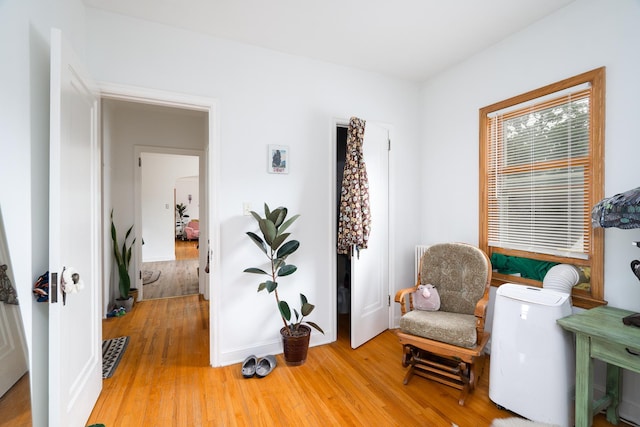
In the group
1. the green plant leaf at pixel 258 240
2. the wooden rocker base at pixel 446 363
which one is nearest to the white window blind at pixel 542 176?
the wooden rocker base at pixel 446 363

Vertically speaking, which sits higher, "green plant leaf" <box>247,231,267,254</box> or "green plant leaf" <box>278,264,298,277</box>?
"green plant leaf" <box>247,231,267,254</box>

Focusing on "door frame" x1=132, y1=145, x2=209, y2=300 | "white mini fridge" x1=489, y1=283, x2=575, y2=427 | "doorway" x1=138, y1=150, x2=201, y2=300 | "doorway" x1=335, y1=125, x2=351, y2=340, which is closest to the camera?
"white mini fridge" x1=489, y1=283, x2=575, y2=427

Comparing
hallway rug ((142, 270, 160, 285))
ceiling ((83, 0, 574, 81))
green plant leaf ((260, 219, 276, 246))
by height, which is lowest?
hallway rug ((142, 270, 160, 285))

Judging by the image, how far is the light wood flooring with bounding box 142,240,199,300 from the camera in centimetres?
453

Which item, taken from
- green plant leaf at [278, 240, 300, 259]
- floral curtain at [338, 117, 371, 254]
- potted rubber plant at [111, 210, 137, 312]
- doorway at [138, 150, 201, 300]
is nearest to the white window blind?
floral curtain at [338, 117, 371, 254]

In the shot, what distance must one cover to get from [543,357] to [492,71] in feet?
7.55

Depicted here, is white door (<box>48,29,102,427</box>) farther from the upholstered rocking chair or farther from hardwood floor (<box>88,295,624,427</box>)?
the upholstered rocking chair

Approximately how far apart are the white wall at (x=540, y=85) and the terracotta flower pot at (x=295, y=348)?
1785 millimetres

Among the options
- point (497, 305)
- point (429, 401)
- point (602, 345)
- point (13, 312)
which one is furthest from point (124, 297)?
point (602, 345)

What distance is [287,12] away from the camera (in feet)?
6.90

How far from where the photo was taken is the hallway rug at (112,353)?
7.57 feet

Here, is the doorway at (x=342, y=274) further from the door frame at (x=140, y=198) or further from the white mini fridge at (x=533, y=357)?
the door frame at (x=140, y=198)

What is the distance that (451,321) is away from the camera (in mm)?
2141

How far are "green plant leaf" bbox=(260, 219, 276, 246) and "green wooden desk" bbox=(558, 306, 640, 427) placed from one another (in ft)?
6.26
